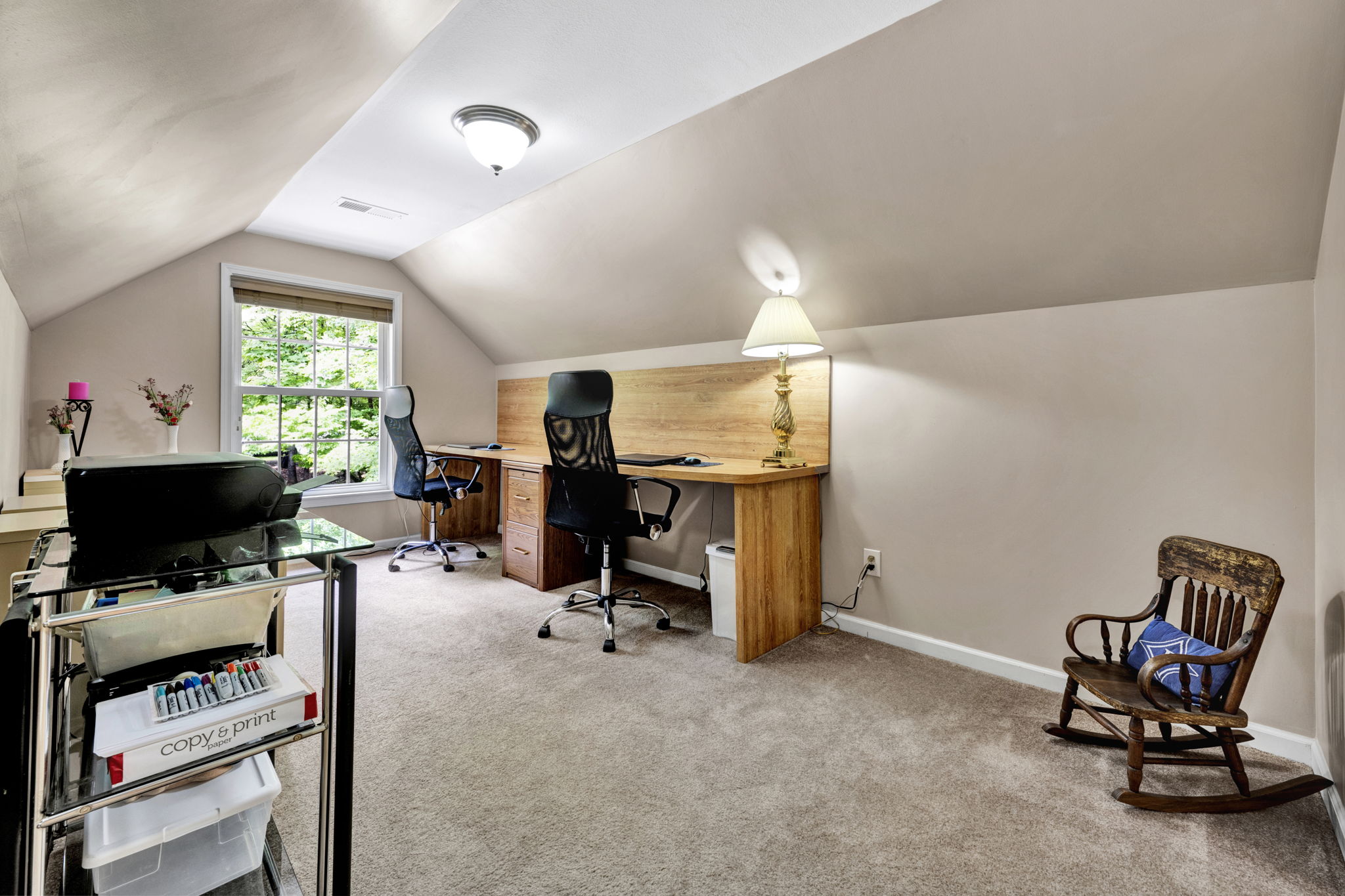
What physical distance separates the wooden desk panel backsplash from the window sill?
1.92 m

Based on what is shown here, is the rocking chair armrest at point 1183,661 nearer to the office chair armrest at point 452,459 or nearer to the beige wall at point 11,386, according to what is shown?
the office chair armrest at point 452,459

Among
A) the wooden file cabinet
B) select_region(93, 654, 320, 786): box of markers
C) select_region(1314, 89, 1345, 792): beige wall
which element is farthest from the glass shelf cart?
select_region(1314, 89, 1345, 792): beige wall

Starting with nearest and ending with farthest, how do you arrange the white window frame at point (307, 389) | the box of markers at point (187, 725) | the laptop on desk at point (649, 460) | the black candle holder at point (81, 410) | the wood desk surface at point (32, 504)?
the box of markers at point (187, 725) → the wood desk surface at point (32, 504) → the laptop on desk at point (649, 460) → the black candle holder at point (81, 410) → the white window frame at point (307, 389)

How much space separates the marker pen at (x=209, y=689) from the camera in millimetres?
1046

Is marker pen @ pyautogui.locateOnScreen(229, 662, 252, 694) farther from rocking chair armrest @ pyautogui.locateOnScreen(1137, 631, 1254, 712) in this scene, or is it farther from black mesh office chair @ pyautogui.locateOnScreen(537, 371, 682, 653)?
rocking chair armrest @ pyautogui.locateOnScreen(1137, 631, 1254, 712)

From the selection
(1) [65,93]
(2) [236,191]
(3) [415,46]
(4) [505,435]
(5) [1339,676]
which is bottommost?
(5) [1339,676]

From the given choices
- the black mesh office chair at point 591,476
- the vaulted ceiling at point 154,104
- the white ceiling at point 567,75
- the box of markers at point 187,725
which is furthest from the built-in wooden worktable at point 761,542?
the vaulted ceiling at point 154,104

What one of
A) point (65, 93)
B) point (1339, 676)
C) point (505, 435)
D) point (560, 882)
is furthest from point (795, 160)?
point (505, 435)

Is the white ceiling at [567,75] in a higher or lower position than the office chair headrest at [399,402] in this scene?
higher

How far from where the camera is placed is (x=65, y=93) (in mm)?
1095

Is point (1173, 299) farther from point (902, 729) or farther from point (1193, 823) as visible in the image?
point (902, 729)

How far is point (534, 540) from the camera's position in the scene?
3.68 metres

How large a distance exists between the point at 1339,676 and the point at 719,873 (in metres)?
1.73

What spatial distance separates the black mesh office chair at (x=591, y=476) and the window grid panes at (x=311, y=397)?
209 cm
